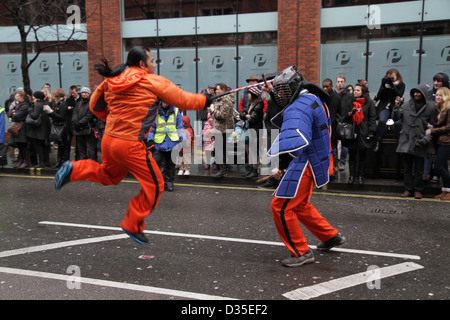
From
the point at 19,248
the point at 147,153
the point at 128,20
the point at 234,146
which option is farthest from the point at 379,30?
the point at 19,248

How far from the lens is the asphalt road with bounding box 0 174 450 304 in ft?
13.5

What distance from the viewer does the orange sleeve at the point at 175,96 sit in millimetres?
4453

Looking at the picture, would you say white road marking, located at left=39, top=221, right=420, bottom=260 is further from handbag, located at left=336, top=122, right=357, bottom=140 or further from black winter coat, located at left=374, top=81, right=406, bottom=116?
black winter coat, located at left=374, top=81, right=406, bottom=116

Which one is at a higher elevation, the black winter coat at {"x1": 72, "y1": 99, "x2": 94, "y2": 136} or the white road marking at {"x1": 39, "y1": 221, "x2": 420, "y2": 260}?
the black winter coat at {"x1": 72, "y1": 99, "x2": 94, "y2": 136}

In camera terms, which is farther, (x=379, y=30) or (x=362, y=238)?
(x=379, y=30)

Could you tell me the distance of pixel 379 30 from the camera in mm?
12656

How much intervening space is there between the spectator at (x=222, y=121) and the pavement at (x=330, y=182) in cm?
29

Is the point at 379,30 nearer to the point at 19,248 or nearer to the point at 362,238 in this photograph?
the point at 362,238

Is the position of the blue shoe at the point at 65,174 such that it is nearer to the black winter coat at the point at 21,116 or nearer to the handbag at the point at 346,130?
the handbag at the point at 346,130

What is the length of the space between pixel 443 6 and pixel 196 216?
30.4 feet

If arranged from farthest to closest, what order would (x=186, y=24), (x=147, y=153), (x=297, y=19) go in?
(x=186, y=24)
(x=297, y=19)
(x=147, y=153)

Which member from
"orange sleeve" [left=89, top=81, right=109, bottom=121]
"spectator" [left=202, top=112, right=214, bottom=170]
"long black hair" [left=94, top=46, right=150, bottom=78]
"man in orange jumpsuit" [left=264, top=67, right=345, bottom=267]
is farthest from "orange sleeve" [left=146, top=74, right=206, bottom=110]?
"spectator" [left=202, top=112, right=214, bottom=170]

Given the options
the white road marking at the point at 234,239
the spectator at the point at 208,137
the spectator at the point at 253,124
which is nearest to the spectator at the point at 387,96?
the spectator at the point at 253,124

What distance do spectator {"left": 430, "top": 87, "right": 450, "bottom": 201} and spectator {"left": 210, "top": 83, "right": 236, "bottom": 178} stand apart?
13.2 ft
